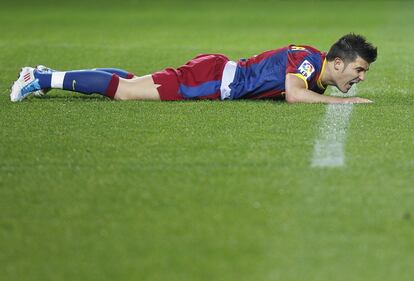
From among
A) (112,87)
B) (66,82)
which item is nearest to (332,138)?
(112,87)

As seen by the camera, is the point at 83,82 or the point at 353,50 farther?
the point at 83,82

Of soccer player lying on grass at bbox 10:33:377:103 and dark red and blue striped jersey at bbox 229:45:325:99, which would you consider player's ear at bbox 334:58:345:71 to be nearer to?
soccer player lying on grass at bbox 10:33:377:103

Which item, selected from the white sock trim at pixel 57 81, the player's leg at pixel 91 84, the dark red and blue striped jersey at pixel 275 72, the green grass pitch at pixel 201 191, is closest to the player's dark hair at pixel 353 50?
the dark red and blue striped jersey at pixel 275 72

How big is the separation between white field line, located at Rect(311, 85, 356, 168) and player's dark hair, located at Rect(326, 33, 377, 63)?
1.27ft

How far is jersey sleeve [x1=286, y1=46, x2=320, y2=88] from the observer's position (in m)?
7.77

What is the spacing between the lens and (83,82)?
796cm

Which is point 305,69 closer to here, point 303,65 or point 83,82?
point 303,65

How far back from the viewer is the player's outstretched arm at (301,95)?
771 centimetres

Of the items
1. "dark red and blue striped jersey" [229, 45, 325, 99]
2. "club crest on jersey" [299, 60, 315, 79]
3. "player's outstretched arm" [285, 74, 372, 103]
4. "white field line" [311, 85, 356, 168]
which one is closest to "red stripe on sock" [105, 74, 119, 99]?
"dark red and blue striped jersey" [229, 45, 325, 99]

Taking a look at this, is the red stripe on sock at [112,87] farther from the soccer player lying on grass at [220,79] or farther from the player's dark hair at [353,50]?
the player's dark hair at [353,50]

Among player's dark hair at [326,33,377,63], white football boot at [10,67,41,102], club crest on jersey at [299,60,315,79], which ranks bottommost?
white football boot at [10,67,41,102]

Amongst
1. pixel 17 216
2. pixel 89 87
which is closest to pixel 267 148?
pixel 17 216

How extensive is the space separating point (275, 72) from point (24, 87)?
78.7 inches

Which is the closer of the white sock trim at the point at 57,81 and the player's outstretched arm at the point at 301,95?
the player's outstretched arm at the point at 301,95
